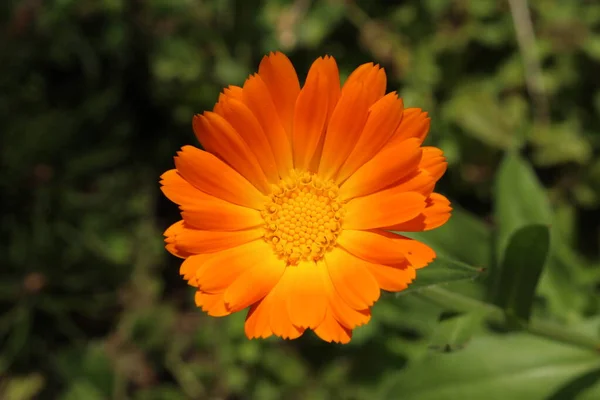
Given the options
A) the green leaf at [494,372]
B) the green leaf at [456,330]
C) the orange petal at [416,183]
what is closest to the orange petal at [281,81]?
the orange petal at [416,183]

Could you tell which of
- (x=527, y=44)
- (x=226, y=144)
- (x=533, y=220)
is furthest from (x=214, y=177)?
(x=527, y=44)

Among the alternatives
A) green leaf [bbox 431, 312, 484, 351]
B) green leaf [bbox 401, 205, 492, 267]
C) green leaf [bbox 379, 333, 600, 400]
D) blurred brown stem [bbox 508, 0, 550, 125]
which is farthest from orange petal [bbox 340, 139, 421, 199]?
blurred brown stem [bbox 508, 0, 550, 125]

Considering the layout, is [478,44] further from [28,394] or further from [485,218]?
[28,394]

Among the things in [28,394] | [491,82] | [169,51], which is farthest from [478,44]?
[28,394]

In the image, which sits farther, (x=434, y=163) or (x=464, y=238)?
(x=464, y=238)

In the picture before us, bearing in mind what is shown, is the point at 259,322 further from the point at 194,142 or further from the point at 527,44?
the point at 527,44

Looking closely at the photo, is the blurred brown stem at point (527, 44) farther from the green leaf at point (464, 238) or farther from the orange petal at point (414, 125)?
the orange petal at point (414, 125)
